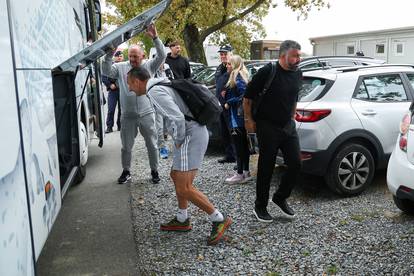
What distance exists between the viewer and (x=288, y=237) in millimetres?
4340

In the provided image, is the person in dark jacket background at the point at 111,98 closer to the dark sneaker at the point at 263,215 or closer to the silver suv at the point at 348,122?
the silver suv at the point at 348,122

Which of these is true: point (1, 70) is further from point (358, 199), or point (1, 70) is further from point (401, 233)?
point (358, 199)

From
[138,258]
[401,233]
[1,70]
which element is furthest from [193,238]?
[1,70]

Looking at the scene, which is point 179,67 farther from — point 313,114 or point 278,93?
point 278,93

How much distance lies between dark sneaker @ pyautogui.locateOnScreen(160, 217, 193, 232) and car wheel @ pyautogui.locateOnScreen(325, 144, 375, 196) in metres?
1.84

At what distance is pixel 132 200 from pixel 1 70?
3.66 m

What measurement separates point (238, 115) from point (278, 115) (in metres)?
1.78

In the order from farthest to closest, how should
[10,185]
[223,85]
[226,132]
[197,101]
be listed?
1. [226,132]
2. [223,85]
3. [197,101]
4. [10,185]

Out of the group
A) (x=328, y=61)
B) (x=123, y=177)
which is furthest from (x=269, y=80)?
(x=328, y=61)

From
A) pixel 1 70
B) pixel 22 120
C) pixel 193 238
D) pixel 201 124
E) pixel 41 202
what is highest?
pixel 1 70

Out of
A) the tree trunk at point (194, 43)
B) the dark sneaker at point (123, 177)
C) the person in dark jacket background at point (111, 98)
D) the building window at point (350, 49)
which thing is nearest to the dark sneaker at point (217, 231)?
the dark sneaker at point (123, 177)

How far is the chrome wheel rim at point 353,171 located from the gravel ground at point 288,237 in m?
0.19

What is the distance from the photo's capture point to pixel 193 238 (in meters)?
4.42

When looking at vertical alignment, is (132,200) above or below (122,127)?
below
